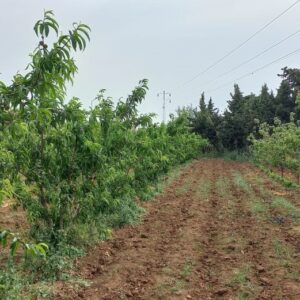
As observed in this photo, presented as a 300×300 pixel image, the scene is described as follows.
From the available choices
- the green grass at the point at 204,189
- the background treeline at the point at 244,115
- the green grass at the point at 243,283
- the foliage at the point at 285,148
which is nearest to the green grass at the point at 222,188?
the green grass at the point at 204,189

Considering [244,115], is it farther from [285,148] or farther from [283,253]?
[283,253]

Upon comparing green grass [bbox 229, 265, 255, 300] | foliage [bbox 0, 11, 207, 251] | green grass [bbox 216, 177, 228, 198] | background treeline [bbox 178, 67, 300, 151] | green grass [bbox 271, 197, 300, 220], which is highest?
background treeline [bbox 178, 67, 300, 151]

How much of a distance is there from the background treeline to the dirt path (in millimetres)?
28971

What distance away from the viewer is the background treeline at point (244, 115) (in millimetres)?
41938

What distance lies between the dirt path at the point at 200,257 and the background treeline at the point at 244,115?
29.0 meters

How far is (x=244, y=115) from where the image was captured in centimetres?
4503

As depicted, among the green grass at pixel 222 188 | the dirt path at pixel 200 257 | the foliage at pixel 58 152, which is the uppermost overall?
the foliage at pixel 58 152

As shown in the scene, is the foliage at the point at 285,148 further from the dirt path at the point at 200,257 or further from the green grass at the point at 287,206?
the dirt path at the point at 200,257

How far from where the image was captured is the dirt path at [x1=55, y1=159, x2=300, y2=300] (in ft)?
19.5

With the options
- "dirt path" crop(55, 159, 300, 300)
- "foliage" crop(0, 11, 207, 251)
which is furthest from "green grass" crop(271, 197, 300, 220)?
"foliage" crop(0, 11, 207, 251)

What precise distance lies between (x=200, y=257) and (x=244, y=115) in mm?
38879

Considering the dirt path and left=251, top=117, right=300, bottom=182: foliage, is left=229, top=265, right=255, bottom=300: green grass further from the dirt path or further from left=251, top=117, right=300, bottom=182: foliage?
left=251, top=117, right=300, bottom=182: foliage

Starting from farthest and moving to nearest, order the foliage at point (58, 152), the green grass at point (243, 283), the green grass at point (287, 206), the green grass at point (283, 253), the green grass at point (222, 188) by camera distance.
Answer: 1. the green grass at point (222, 188)
2. the green grass at point (287, 206)
3. the green grass at point (283, 253)
4. the green grass at point (243, 283)
5. the foliage at point (58, 152)

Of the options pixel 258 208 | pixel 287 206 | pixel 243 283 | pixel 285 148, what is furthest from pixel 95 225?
pixel 285 148
